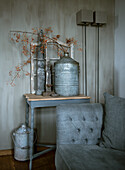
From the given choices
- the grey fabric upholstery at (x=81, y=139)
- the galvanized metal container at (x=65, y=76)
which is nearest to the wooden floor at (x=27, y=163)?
the grey fabric upholstery at (x=81, y=139)

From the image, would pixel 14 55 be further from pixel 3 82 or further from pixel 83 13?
pixel 83 13

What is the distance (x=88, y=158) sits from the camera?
1.48 m

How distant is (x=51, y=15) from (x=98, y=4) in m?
0.83

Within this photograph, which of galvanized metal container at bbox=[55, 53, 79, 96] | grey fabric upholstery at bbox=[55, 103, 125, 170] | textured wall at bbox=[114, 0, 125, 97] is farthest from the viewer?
textured wall at bbox=[114, 0, 125, 97]

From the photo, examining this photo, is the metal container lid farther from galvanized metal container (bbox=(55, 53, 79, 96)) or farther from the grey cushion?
the grey cushion

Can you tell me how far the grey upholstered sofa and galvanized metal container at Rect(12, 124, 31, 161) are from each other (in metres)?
0.86

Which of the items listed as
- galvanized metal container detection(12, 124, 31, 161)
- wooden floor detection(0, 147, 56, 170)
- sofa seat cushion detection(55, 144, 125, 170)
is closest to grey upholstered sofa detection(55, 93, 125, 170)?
sofa seat cushion detection(55, 144, 125, 170)

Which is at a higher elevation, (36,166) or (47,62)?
(47,62)

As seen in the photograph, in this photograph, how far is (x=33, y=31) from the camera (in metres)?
2.78

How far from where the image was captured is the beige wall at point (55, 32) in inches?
106

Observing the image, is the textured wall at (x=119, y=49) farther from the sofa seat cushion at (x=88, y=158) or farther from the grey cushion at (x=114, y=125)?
the sofa seat cushion at (x=88, y=158)

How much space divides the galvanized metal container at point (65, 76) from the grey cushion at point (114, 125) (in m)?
0.71

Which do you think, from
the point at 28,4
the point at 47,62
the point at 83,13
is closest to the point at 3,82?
the point at 47,62

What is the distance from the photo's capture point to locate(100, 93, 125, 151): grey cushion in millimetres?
1643
